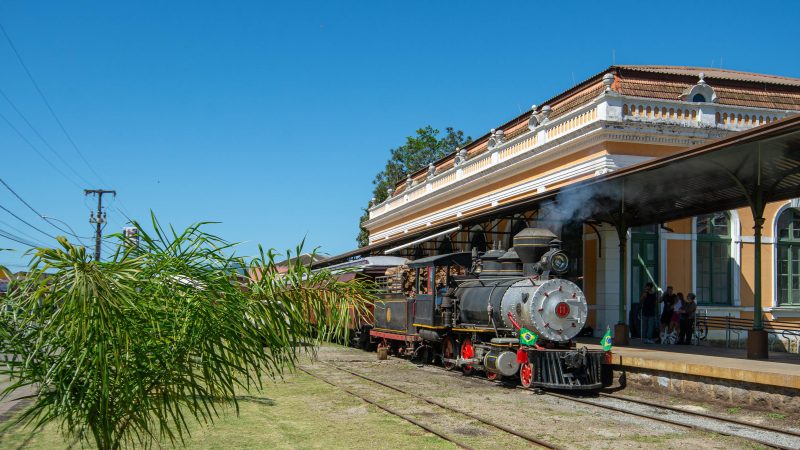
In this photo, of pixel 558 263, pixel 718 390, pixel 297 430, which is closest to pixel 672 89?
pixel 558 263

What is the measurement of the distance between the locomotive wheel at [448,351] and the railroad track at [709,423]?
4234 millimetres

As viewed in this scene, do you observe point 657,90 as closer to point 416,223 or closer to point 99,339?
point 416,223

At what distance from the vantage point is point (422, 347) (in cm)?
1756

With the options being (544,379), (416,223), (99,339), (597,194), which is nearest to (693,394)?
(544,379)

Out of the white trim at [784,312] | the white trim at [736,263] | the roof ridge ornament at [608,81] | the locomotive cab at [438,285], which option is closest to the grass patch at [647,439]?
the locomotive cab at [438,285]

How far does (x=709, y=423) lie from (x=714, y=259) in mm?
12423

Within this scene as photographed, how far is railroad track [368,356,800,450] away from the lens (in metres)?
8.62

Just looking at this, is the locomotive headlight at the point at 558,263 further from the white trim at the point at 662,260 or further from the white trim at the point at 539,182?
the white trim at the point at 662,260

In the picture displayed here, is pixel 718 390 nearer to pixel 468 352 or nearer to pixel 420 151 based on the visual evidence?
pixel 468 352

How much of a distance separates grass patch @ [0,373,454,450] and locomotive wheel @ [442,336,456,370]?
499 centimetres

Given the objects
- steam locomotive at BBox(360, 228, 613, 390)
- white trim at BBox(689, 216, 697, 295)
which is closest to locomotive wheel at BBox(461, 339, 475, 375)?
steam locomotive at BBox(360, 228, 613, 390)

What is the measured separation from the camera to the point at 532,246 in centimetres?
1404

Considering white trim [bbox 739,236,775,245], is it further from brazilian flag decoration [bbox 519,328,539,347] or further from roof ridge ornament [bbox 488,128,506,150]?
brazilian flag decoration [bbox 519,328,539,347]

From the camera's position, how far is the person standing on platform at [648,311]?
19.1m
